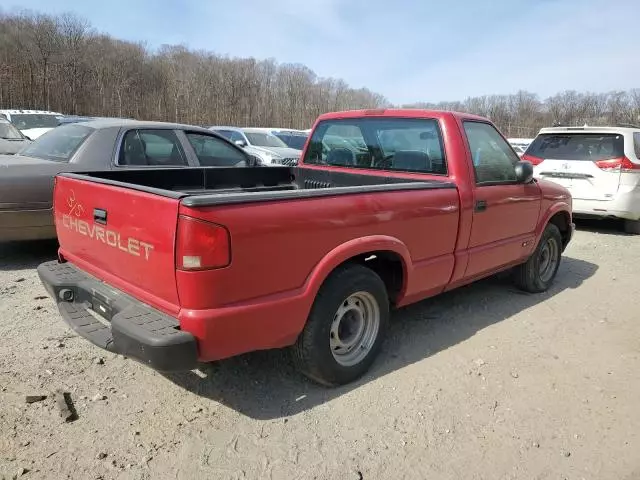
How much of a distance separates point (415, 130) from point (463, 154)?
48cm

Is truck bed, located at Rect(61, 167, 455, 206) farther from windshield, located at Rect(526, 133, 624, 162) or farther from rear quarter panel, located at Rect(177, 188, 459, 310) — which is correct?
windshield, located at Rect(526, 133, 624, 162)

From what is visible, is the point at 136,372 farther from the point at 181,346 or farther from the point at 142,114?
the point at 142,114

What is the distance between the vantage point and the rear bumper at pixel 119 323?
2348 millimetres

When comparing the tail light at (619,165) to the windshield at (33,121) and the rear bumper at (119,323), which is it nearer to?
the rear bumper at (119,323)

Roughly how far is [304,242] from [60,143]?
442 cm

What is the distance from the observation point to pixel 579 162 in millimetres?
8414

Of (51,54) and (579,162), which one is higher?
(51,54)

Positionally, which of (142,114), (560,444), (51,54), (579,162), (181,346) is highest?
(51,54)

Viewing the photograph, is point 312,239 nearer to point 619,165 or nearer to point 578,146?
point 619,165

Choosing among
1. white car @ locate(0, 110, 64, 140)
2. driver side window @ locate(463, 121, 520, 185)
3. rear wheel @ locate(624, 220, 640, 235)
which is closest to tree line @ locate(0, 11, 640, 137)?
white car @ locate(0, 110, 64, 140)

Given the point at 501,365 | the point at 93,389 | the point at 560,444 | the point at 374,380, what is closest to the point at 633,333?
the point at 501,365

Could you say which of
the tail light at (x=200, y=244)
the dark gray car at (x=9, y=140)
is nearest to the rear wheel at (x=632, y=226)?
the tail light at (x=200, y=244)

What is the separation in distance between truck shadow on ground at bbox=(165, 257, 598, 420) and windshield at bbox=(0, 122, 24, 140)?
761 cm

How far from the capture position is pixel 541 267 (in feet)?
17.8
